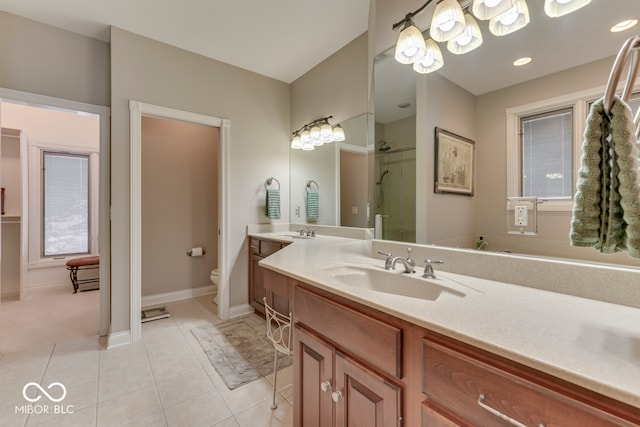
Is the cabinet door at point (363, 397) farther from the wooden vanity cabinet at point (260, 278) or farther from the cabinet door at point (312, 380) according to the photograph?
the wooden vanity cabinet at point (260, 278)

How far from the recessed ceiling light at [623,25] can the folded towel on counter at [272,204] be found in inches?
109

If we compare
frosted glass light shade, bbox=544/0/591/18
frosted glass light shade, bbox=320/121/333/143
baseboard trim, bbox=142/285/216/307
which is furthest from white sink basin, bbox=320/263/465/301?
baseboard trim, bbox=142/285/216/307

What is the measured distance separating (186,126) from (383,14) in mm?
2935

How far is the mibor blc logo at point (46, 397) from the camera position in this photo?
1568 mm

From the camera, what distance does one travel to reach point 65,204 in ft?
12.8

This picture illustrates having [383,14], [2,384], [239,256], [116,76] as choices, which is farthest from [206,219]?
[383,14]

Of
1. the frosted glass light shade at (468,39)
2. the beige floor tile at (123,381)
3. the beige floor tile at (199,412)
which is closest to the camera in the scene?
the frosted glass light shade at (468,39)

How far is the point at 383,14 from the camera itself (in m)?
1.71

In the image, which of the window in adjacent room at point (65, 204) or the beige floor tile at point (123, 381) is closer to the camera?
the beige floor tile at point (123, 381)

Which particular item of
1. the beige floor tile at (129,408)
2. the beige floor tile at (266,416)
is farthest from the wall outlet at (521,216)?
the beige floor tile at (129,408)

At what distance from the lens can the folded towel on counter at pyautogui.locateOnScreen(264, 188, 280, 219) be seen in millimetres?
3137

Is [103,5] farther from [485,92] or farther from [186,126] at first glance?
[485,92]

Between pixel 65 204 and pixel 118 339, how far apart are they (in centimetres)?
280

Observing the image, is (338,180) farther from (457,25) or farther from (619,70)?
(619,70)
